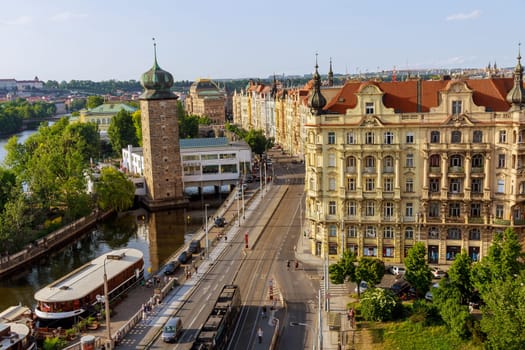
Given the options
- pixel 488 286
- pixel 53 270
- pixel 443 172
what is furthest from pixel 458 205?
pixel 53 270

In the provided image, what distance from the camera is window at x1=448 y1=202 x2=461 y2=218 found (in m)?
73.4

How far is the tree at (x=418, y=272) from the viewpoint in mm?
61250

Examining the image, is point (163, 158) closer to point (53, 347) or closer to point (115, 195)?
point (115, 195)

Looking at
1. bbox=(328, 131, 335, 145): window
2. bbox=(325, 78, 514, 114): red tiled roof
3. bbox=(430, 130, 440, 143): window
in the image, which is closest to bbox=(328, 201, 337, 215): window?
bbox=(328, 131, 335, 145): window

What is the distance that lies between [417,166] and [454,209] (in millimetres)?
7112

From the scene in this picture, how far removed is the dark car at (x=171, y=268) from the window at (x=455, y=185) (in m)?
36.9

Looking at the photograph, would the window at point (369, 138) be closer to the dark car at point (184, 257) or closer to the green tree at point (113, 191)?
the dark car at point (184, 257)

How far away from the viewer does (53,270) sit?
86812 millimetres

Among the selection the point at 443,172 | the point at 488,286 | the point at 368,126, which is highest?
the point at 368,126

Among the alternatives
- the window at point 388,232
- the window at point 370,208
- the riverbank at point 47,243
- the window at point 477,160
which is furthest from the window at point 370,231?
the riverbank at point 47,243

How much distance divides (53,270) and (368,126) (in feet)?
165

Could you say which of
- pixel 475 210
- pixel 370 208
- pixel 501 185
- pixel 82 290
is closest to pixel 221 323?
pixel 82 290

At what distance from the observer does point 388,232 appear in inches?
2982

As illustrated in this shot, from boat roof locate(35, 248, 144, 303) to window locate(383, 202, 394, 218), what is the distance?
3244 centimetres
